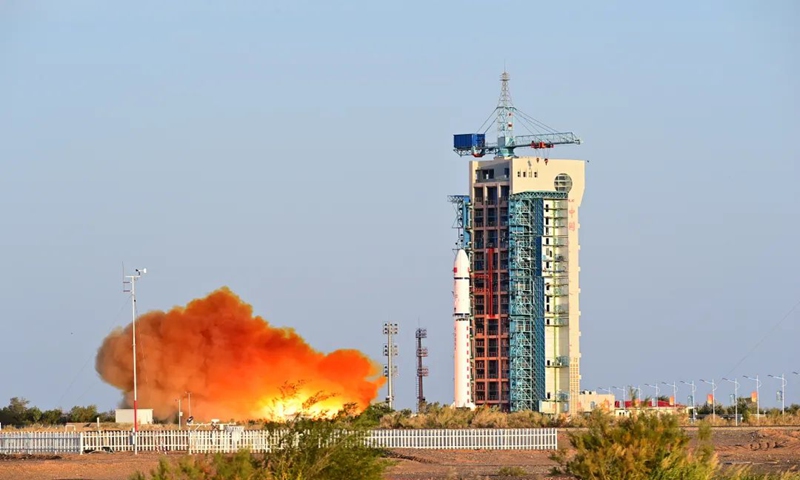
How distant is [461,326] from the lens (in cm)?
8762

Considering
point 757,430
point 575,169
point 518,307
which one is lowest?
point 757,430

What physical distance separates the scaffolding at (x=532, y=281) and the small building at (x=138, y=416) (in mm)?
21639

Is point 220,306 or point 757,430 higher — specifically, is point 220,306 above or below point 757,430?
above

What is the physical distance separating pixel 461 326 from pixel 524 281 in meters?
4.78

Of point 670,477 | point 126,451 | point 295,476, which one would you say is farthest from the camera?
point 126,451

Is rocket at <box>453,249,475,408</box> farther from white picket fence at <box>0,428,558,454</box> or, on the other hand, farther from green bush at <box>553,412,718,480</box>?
green bush at <box>553,412,718,480</box>

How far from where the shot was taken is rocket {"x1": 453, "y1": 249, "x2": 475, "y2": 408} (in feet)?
287

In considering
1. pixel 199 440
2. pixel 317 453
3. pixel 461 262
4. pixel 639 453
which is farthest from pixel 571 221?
pixel 317 453

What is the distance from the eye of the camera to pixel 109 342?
279 feet

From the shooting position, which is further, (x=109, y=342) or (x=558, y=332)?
(x=558, y=332)

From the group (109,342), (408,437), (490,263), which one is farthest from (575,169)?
(408,437)

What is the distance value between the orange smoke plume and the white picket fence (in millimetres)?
23483

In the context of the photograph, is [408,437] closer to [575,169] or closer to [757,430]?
[757,430]

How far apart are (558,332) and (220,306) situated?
66.0ft
